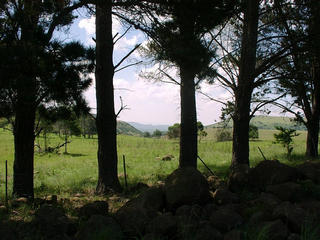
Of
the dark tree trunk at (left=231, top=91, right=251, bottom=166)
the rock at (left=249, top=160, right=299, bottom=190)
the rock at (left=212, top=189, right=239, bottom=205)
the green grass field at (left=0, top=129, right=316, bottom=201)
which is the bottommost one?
the green grass field at (left=0, top=129, right=316, bottom=201)

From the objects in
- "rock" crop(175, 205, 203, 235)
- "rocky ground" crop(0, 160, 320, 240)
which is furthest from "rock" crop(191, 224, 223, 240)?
"rock" crop(175, 205, 203, 235)

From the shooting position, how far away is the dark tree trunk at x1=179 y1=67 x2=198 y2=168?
7.48 m

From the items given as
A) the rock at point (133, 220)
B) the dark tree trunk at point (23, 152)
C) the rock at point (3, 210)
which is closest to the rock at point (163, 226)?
the rock at point (133, 220)

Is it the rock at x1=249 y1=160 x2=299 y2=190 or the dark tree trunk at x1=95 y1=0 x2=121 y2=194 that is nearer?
the rock at x1=249 y1=160 x2=299 y2=190

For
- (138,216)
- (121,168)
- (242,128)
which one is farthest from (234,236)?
(121,168)

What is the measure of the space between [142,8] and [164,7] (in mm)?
492

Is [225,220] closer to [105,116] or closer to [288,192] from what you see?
[288,192]

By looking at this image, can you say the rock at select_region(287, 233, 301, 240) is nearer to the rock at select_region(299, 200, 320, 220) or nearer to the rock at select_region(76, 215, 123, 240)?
the rock at select_region(299, 200, 320, 220)

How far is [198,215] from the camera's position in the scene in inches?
135

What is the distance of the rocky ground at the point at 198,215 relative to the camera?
9.32 ft

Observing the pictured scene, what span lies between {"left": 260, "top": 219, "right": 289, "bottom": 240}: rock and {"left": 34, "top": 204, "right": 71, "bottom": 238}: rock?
91.0 inches

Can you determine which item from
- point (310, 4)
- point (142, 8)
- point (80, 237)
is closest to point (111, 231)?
point (80, 237)

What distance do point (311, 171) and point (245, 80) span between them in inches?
132

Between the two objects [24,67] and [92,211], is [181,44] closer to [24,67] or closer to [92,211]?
[24,67]
